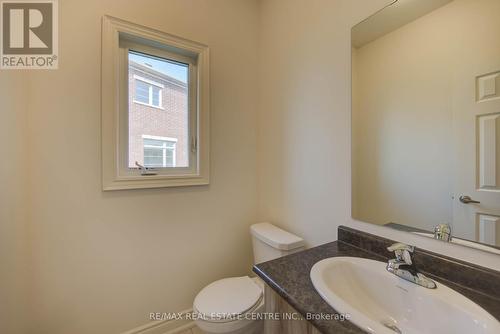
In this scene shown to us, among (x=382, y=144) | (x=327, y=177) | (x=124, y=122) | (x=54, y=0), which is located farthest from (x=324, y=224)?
(x=54, y=0)

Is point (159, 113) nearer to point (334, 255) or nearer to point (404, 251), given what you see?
point (334, 255)

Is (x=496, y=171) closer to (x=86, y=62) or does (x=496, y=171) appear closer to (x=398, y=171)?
(x=398, y=171)

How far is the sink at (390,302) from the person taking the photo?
55cm

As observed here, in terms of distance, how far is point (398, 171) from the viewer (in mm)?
936

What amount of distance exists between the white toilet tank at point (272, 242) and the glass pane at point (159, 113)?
2.44 feet

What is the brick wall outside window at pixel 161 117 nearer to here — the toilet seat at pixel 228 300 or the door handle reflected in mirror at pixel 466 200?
the toilet seat at pixel 228 300

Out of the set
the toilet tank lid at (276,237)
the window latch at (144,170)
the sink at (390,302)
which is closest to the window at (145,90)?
the window latch at (144,170)

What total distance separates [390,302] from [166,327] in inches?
55.0

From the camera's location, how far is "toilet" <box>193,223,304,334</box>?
1058 mm

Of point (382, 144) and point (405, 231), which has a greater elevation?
point (382, 144)

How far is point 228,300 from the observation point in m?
1.18

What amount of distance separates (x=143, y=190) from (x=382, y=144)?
4.51 feet

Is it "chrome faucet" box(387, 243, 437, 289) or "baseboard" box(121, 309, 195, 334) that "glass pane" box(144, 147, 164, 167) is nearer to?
"baseboard" box(121, 309, 195, 334)

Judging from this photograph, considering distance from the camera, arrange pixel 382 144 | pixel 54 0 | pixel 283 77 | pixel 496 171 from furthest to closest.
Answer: pixel 283 77
pixel 54 0
pixel 382 144
pixel 496 171
